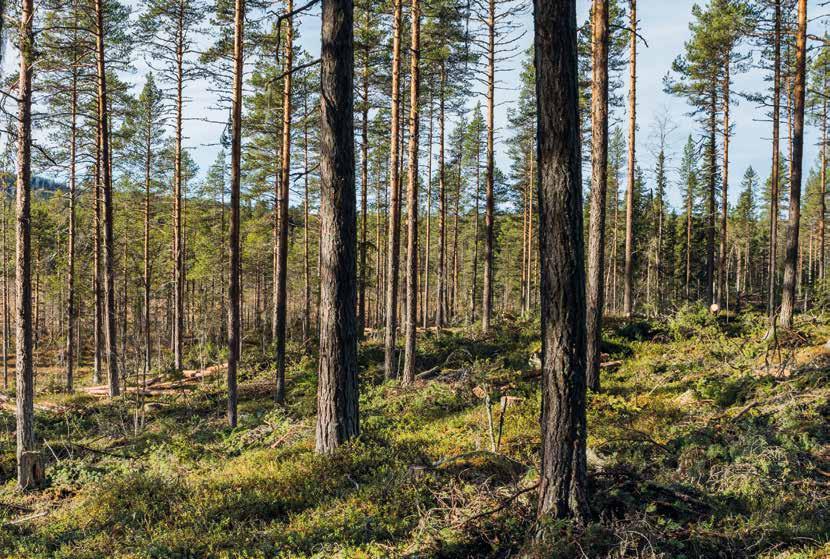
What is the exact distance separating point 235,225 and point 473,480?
9846 mm

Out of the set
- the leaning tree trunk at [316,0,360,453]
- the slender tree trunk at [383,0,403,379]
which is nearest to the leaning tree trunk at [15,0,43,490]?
the leaning tree trunk at [316,0,360,453]

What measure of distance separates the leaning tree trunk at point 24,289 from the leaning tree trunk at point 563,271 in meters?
9.79

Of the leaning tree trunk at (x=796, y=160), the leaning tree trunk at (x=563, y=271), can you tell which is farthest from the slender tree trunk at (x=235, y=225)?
the leaning tree trunk at (x=796, y=160)

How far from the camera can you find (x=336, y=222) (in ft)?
22.0

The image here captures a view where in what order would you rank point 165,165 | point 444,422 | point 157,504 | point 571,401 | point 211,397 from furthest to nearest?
point 165,165 < point 211,397 < point 444,422 < point 157,504 < point 571,401

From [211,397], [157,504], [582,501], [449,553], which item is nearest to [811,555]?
[582,501]

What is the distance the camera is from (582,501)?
4.20m

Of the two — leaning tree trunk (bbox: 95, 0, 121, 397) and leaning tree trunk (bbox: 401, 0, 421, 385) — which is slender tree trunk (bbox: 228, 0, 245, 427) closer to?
leaning tree trunk (bbox: 401, 0, 421, 385)

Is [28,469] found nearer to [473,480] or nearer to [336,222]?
[336,222]

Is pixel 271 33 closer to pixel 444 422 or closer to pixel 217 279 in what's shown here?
pixel 444 422

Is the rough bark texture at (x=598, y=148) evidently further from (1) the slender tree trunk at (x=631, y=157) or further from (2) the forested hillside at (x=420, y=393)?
(1) the slender tree trunk at (x=631, y=157)

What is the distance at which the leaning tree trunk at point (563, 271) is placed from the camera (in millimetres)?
4168

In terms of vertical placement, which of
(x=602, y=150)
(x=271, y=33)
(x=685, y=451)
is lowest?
(x=685, y=451)

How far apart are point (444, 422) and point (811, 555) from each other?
624cm
